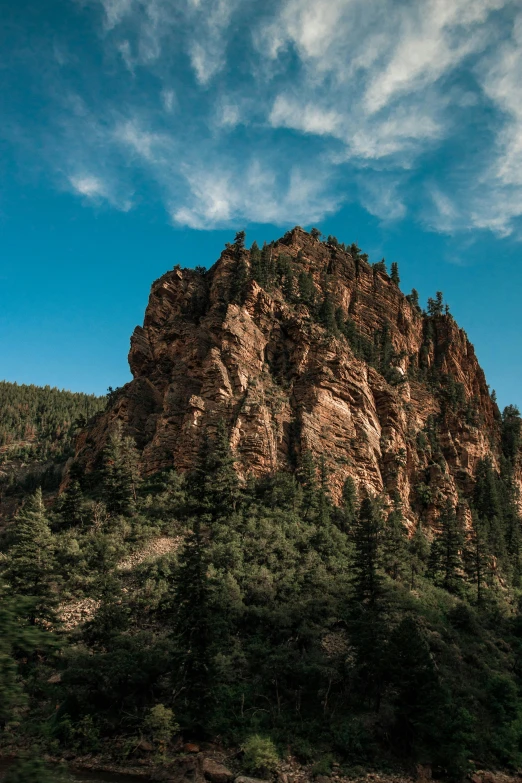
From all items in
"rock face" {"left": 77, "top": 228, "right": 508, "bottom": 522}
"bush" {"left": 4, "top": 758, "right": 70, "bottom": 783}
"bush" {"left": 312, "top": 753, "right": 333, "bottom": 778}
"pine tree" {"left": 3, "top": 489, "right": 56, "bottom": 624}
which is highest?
"rock face" {"left": 77, "top": 228, "right": 508, "bottom": 522}

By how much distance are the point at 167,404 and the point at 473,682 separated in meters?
46.7

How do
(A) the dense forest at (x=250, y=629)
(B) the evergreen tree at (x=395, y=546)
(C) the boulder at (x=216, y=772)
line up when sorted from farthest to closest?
1. (B) the evergreen tree at (x=395, y=546)
2. (A) the dense forest at (x=250, y=629)
3. (C) the boulder at (x=216, y=772)

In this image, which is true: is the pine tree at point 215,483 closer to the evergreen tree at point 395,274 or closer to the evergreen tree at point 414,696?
the evergreen tree at point 414,696

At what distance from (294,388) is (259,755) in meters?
51.1

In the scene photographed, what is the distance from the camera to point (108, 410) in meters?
77.2

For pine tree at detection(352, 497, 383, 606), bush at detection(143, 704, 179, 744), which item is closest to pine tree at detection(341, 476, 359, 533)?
pine tree at detection(352, 497, 383, 606)

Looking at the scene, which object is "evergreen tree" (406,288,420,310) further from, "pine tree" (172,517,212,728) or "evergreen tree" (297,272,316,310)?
"pine tree" (172,517,212,728)

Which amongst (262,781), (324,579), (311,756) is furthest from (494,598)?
(262,781)

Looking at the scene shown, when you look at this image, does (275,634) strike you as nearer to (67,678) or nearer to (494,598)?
(67,678)

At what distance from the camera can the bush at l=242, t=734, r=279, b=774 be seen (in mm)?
26344

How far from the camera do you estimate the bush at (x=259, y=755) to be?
26.3 metres

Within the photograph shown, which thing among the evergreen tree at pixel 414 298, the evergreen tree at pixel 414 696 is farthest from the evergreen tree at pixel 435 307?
the evergreen tree at pixel 414 696

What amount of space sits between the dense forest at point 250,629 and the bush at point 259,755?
0.09 m

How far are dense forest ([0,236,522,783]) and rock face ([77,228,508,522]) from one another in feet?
16.2
